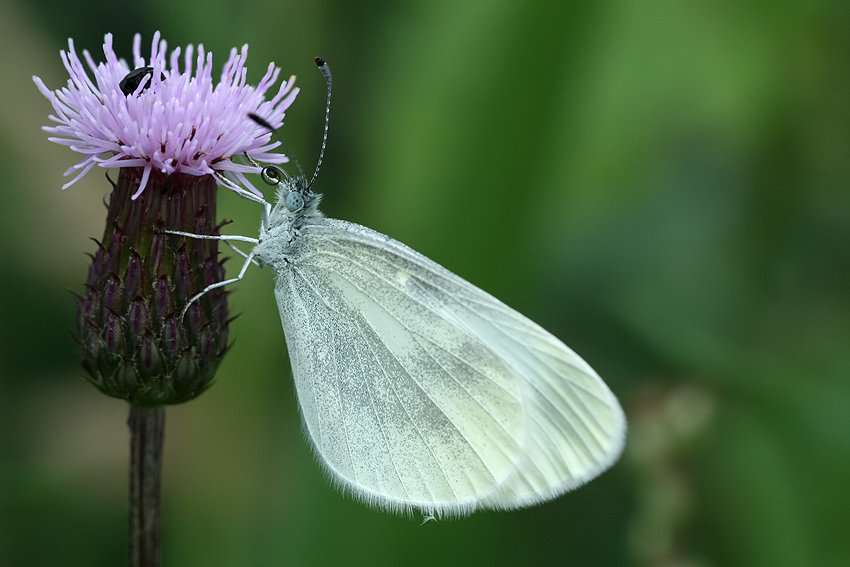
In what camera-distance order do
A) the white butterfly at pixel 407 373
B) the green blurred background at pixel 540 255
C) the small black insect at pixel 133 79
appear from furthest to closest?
the green blurred background at pixel 540 255, the white butterfly at pixel 407 373, the small black insect at pixel 133 79

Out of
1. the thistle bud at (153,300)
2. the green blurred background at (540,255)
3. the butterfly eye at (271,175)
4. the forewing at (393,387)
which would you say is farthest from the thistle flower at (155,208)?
the green blurred background at (540,255)

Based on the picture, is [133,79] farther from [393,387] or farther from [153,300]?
[393,387]

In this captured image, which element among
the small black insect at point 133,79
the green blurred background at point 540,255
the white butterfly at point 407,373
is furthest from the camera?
the green blurred background at point 540,255

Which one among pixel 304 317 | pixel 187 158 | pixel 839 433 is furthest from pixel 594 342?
pixel 187 158

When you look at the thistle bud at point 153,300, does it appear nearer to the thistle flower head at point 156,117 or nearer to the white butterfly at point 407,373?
the thistle flower head at point 156,117

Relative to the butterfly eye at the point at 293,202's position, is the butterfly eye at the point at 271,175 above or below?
above

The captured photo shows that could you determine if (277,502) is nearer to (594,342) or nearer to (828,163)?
(594,342)

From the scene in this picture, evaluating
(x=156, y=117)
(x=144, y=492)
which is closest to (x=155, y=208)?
(x=156, y=117)
